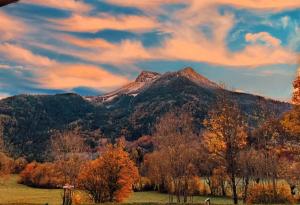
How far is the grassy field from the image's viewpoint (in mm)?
93875

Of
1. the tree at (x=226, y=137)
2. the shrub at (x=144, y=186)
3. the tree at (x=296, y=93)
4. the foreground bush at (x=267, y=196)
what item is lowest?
the shrub at (x=144, y=186)

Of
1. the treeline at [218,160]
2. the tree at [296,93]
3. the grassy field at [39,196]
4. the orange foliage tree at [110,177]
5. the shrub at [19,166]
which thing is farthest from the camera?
the shrub at [19,166]

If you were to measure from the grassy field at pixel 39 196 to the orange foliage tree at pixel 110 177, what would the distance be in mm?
14660

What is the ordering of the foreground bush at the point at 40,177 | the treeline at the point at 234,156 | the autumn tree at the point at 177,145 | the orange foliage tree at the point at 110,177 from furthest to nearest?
1. the foreground bush at the point at 40,177
2. the autumn tree at the point at 177,145
3. the orange foliage tree at the point at 110,177
4. the treeline at the point at 234,156

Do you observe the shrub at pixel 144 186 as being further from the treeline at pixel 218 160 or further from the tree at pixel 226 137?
the tree at pixel 226 137

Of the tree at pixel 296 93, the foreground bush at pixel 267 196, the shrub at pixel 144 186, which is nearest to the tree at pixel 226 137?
the tree at pixel 296 93

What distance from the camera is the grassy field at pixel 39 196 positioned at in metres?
93.9

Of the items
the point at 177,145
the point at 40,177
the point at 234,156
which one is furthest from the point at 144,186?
the point at 234,156

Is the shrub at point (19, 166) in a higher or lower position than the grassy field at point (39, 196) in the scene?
higher

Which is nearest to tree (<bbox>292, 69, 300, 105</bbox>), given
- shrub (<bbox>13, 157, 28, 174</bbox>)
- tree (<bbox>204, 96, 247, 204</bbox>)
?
tree (<bbox>204, 96, 247, 204</bbox>)

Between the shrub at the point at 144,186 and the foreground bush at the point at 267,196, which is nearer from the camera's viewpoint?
the foreground bush at the point at 267,196

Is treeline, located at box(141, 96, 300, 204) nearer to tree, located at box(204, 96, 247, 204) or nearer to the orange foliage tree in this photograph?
tree, located at box(204, 96, 247, 204)

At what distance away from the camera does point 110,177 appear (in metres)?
67.4

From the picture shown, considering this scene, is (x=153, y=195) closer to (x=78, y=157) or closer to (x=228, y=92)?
(x=78, y=157)
